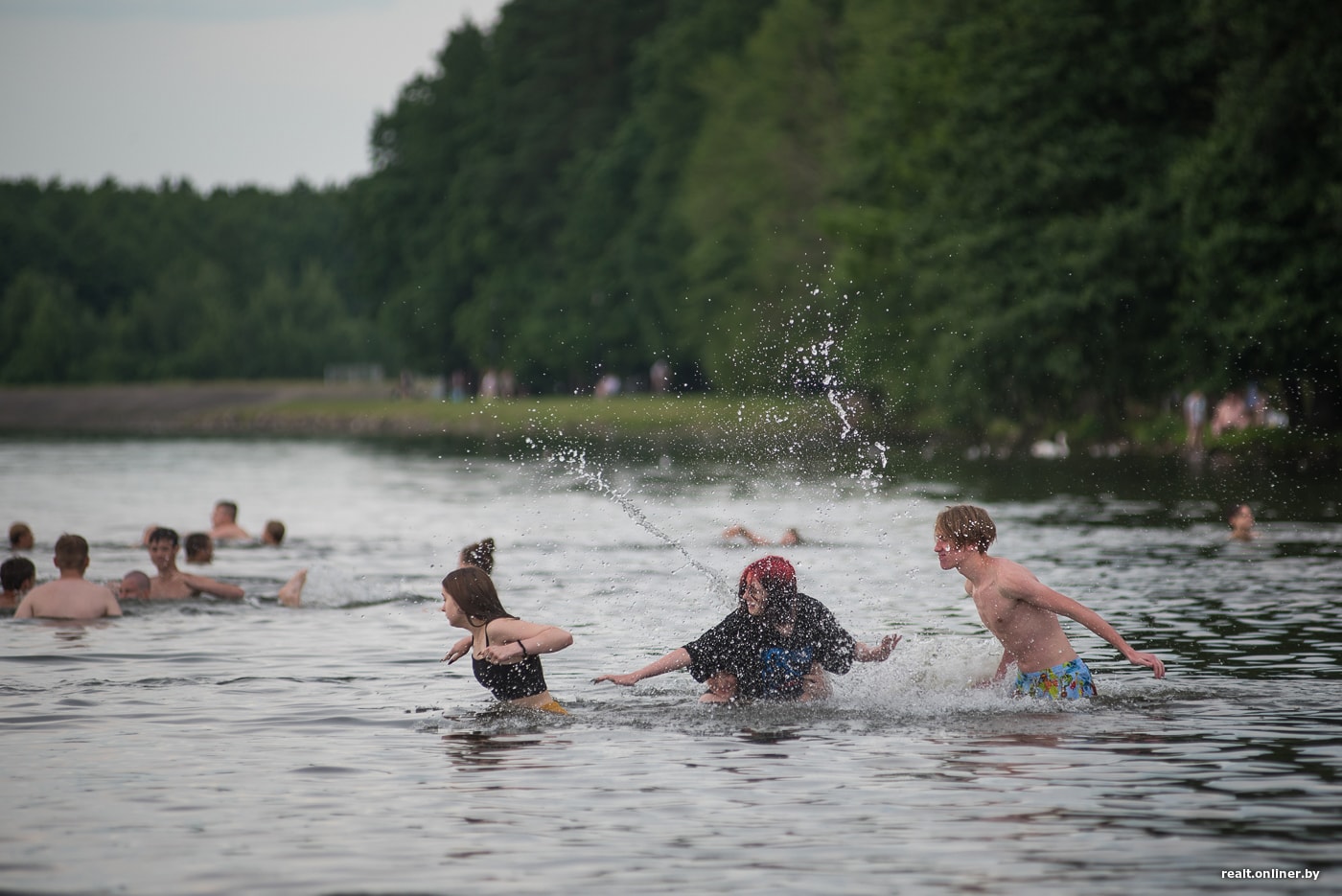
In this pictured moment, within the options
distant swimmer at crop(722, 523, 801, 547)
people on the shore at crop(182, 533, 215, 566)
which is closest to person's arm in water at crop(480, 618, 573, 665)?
distant swimmer at crop(722, 523, 801, 547)

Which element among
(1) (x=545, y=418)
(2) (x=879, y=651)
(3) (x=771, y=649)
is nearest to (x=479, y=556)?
(3) (x=771, y=649)

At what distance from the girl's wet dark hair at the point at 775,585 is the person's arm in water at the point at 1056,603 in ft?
4.95

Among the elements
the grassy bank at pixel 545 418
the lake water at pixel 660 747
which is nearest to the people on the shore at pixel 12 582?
the lake water at pixel 660 747

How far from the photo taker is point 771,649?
571 inches

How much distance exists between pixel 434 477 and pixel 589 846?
157 ft

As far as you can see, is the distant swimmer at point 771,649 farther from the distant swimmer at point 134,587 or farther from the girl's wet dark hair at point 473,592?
the distant swimmer at point 134,587

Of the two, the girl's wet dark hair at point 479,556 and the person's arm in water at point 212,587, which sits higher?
the girl's wet dark hair at point 479,556

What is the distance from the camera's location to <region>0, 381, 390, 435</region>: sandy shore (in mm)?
122000

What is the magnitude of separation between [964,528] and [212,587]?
12.1 metres

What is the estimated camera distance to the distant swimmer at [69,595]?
20812mm

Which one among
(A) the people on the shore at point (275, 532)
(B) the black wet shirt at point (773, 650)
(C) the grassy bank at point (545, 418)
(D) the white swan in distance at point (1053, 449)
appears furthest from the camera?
(C) the grassy bank at point (545, 418)

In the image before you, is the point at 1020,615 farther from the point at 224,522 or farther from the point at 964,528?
the point at 224,522

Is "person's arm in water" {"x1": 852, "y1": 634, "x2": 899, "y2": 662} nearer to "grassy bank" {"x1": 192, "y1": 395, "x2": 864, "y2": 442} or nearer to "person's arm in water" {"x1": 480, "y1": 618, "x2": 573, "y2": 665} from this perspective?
"person's arm in water" {"x1": 480, "y1": 618, "x2": 573, "y2": 665}

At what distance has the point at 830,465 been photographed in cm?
6675
